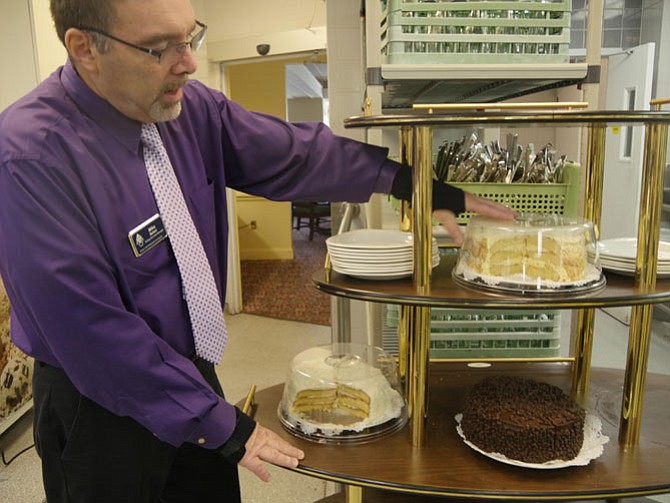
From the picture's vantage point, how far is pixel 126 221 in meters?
1.25

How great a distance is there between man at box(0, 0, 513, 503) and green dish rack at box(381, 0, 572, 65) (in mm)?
362

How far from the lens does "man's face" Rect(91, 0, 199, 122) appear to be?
116 cm

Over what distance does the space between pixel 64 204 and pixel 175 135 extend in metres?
0.39

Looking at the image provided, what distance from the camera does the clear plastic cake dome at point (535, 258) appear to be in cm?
118

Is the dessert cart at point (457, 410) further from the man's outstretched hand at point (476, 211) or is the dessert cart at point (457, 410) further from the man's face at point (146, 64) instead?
the man's face at point (146, 64)

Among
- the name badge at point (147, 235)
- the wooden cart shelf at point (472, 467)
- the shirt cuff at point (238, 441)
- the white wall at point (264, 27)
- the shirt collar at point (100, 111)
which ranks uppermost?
the white wall at point (264, 27)

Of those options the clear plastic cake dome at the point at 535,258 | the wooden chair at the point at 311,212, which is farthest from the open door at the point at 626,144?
the wooden chair at the point at 311,212

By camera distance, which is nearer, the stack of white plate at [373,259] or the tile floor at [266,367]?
the stack of white plate at [373,259]

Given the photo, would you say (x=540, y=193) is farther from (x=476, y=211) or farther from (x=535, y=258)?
(x=535, y=258)

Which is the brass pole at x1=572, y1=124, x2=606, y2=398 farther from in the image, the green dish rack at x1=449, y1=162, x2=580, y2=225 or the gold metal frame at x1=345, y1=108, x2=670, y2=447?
the green dish rack at x1=449, y1=162, x2=580, y2=225

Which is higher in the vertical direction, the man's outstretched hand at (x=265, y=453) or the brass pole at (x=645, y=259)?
the brass pole at (x=645, y=259)

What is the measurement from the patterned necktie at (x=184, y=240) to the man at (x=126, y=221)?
0.03ft

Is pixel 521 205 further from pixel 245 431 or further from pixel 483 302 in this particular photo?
pixel 245 431

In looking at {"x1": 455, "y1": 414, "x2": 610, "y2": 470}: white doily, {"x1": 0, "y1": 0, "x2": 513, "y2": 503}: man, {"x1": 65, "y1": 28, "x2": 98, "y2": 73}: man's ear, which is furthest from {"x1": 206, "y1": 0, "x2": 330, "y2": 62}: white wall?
{"x1": 455, "y1": 414, "x2": 610, "y2": 470}: white doily
